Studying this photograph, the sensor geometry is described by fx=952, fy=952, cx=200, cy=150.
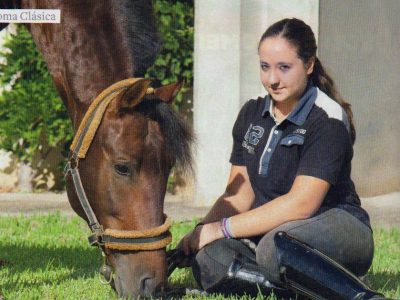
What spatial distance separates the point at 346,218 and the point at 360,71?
4.02 m

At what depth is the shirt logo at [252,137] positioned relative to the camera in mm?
4043

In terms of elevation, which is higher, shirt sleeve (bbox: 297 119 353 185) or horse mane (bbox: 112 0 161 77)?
horse mane (bbox: 112 0 161 77)

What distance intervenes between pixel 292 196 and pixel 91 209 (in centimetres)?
79

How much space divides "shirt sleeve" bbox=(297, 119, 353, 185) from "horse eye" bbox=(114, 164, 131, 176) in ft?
2.31

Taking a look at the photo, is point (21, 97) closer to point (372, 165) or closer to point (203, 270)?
point (372, 165)

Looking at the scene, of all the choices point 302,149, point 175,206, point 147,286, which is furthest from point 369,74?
point 147,286

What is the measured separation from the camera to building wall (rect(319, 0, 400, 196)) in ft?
25.0

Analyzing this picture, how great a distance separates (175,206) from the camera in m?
7.50

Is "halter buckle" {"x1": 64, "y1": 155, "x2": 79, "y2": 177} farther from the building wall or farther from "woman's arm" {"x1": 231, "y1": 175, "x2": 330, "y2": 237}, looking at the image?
the building wall

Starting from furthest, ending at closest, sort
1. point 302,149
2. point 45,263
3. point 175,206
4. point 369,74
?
point 369,74, point 175,206, point 45,263, point 302,149

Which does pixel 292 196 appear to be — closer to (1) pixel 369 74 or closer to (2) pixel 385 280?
(2) pixel 385 280

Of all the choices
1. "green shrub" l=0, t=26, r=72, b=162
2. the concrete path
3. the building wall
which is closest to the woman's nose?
the concrete path

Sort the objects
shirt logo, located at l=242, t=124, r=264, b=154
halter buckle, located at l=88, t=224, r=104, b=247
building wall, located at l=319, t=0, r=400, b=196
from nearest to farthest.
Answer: halter buckle, located at l=88, t=224, r=104, b=247 < shirt logo, located at l=242, t=124, r=264, b=154 < building wall, located at l=319, t=0, r=400, b=196

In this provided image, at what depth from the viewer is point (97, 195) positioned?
367cm
